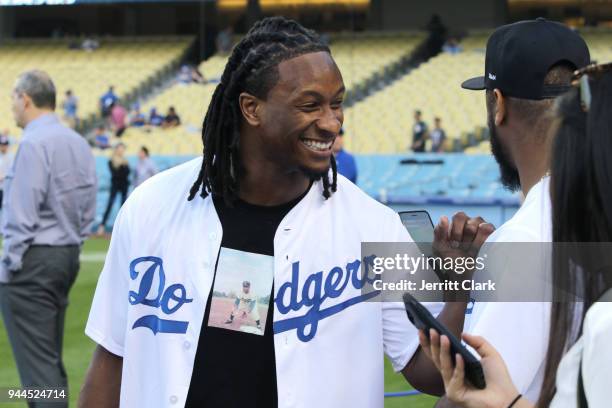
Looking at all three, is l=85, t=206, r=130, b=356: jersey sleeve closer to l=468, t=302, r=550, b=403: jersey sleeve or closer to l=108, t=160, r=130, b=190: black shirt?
l=468, t=302, r=550, b=403: jersey sleeve

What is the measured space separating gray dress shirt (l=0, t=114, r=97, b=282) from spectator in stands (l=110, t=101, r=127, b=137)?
19320 mm

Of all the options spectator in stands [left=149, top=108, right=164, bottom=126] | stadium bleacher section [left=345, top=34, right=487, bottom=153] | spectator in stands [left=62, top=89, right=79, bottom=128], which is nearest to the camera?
stadium bleacher section [left=345, top=34, right=487, bottom=153]

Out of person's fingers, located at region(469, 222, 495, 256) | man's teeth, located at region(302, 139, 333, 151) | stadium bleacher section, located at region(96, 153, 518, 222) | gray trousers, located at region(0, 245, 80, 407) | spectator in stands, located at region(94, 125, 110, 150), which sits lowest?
gray trousers, located at region(0, 245, 80, 407)

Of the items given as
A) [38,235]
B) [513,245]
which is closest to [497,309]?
[513,245]

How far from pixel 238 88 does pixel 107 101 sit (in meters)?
23.4

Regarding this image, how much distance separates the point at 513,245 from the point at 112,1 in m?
27.5

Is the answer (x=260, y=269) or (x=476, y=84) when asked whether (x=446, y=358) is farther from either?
(x=476, y=84)

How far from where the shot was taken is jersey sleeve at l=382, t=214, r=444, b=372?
247cm

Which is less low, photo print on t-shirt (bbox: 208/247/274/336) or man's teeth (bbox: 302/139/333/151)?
man's teeth (bbox: 302/139/333/151)

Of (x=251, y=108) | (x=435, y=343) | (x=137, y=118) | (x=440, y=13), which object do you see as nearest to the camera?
(x=435, y=343)

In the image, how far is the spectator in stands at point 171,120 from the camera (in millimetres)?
24375

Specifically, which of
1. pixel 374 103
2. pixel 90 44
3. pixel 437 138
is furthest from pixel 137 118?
pixel 437 138

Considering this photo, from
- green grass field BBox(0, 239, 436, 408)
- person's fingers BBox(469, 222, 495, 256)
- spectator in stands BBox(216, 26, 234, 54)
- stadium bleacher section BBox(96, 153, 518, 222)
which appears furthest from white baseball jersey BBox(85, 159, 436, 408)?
spectator in stands BBox(216, 26, 234, 54)

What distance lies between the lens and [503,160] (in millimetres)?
2289
